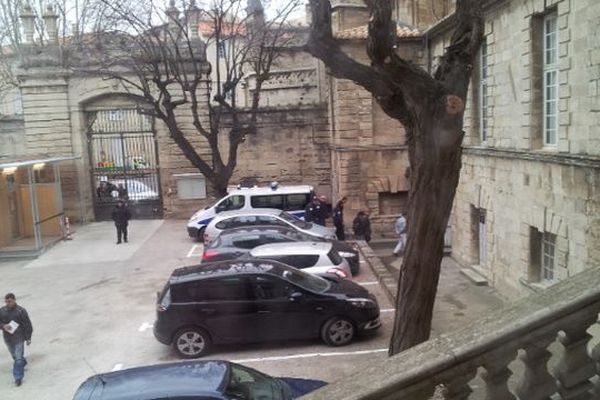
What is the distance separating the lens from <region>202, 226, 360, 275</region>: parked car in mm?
15812

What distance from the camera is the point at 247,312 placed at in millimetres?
11266

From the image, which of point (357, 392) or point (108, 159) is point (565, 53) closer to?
point (357, 392)

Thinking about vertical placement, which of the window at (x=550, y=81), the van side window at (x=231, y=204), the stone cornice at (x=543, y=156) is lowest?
the van side window at (x=231, y=204)

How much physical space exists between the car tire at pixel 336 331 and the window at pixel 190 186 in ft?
55.6

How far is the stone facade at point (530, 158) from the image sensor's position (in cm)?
1028

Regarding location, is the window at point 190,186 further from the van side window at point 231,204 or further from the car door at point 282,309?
the car door at point 282,309

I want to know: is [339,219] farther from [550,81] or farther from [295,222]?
[550,81]

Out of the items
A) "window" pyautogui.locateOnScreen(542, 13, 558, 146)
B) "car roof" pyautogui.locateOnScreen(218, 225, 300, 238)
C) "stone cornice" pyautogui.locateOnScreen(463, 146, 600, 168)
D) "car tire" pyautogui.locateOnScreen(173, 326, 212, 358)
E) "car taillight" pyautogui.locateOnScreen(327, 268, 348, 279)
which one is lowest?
"car tire" pyautogui.locateOnScreen(173, 326, 212, 358)

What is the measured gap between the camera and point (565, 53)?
1094cm

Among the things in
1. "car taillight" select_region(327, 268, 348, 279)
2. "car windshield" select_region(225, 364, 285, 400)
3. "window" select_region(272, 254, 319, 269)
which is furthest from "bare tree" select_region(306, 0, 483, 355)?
"window" select_region(272, 254, 319, 269)

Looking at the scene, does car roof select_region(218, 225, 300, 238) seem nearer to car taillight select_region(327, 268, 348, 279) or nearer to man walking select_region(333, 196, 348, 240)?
car taillight select_region(327, 268, 348, 279)

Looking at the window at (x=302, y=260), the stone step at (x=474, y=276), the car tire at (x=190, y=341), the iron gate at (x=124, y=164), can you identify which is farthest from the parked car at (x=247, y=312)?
the iron gate at (x=124, y=164)

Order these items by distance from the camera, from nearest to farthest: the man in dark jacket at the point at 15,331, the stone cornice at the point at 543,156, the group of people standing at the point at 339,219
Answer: the stone cornice at the point at 543,156
the man in dark jacket at the point at 15,331
the group of people standing at the point at 339,219

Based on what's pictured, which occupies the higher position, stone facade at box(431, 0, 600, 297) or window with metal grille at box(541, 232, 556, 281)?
stone facade at box(431, 0, 600, 297)
